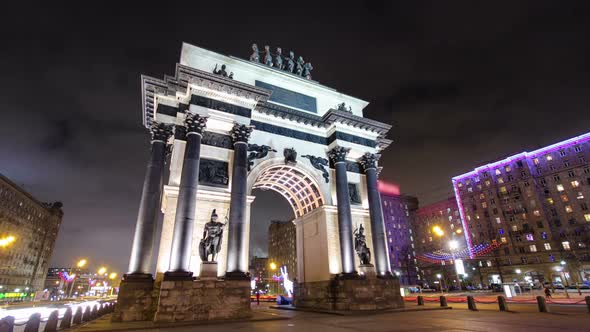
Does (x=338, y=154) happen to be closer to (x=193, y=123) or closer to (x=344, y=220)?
(x=344, y=220)

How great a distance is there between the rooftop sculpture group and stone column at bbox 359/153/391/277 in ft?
33.0

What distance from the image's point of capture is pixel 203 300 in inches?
623

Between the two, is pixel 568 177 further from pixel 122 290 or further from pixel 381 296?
pixel 122 290

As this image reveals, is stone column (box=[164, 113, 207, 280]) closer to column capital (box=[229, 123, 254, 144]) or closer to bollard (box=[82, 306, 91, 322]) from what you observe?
column capital (box=[229, 123, 254, 144])

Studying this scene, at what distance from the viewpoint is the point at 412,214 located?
102m

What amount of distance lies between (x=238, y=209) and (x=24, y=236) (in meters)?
84.9

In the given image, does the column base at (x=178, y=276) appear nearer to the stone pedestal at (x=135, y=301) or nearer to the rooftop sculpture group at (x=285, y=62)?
the stone pedestal at (x=135, y=301)

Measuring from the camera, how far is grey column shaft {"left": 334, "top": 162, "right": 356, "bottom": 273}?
21.4 m

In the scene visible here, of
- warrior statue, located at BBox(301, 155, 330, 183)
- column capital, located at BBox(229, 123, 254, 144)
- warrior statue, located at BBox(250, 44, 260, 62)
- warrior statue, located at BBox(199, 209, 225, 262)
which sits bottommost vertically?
warrior statue, located at BBox(199, 209, 225, 262)

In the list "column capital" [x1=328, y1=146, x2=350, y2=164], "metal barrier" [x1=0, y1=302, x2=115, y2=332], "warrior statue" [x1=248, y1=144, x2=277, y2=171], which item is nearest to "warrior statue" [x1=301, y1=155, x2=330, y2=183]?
"column capital" [x1=328, y1=146, x2=350, y2=164]

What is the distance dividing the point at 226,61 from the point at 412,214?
9284 cm

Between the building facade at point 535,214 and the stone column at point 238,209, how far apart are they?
63139 millimetres

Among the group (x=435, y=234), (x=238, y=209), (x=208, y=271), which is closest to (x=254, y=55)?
(x=238, y=209)

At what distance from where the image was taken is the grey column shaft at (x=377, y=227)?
22.6 m
